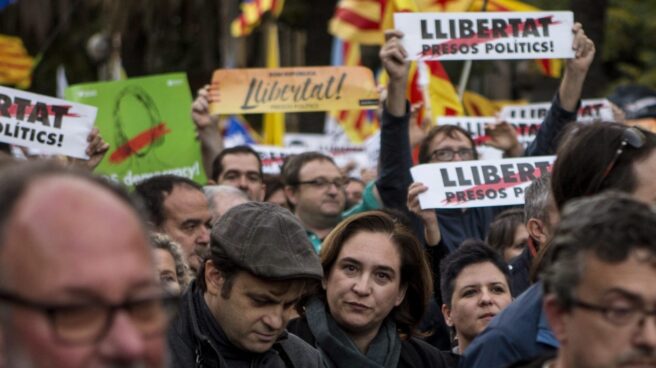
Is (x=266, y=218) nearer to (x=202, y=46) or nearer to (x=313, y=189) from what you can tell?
(x=313, y=189)

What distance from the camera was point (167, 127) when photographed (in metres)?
9.52

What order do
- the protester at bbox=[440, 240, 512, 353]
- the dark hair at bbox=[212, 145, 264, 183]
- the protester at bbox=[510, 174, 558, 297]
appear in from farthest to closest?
the dark hair at bbox=[212, 145, 264, 183], the protester at bbox=[440, 240, 512, 353], the protester at bbox=[510, 174, 558, 297]

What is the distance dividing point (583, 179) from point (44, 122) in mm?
4366

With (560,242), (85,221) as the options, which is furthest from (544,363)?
(85,221)

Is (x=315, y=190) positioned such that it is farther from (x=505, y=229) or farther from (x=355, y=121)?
(x=355, y=121)

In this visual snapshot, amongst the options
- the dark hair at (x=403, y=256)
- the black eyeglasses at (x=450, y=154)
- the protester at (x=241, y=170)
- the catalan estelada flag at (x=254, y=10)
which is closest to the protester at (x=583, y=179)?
the dark hair at (x=403, y=256)

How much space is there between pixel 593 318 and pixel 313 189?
5.87m

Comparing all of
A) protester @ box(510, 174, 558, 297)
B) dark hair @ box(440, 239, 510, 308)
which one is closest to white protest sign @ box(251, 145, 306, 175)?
dark hair @ box(440, 239, 510, 308)

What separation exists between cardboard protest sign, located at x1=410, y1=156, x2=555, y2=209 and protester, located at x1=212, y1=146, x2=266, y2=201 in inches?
84.7

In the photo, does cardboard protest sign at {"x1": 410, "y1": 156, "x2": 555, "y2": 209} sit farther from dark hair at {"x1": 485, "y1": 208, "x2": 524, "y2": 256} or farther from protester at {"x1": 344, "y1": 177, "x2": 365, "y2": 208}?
protester at {"x1": 344, "y1": 177, "x2": 365, "y2": 208}

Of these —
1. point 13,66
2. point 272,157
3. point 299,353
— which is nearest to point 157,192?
point 299,353

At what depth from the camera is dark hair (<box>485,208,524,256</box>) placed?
21.6 feet

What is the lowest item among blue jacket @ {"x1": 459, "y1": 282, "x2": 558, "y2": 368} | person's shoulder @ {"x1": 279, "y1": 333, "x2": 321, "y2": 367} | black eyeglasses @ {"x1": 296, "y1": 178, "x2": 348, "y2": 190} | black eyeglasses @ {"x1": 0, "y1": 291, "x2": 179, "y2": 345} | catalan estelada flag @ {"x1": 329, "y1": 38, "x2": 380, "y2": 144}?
catalan estelada flag @ {"x1": 329, "y1": 38, "x2": 380, "y2": 144}

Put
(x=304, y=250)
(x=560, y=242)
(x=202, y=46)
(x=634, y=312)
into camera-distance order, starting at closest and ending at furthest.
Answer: (x=634, y=312) < (x=560, y=242) < (x=304, y=250) < (x=202, y=46)
